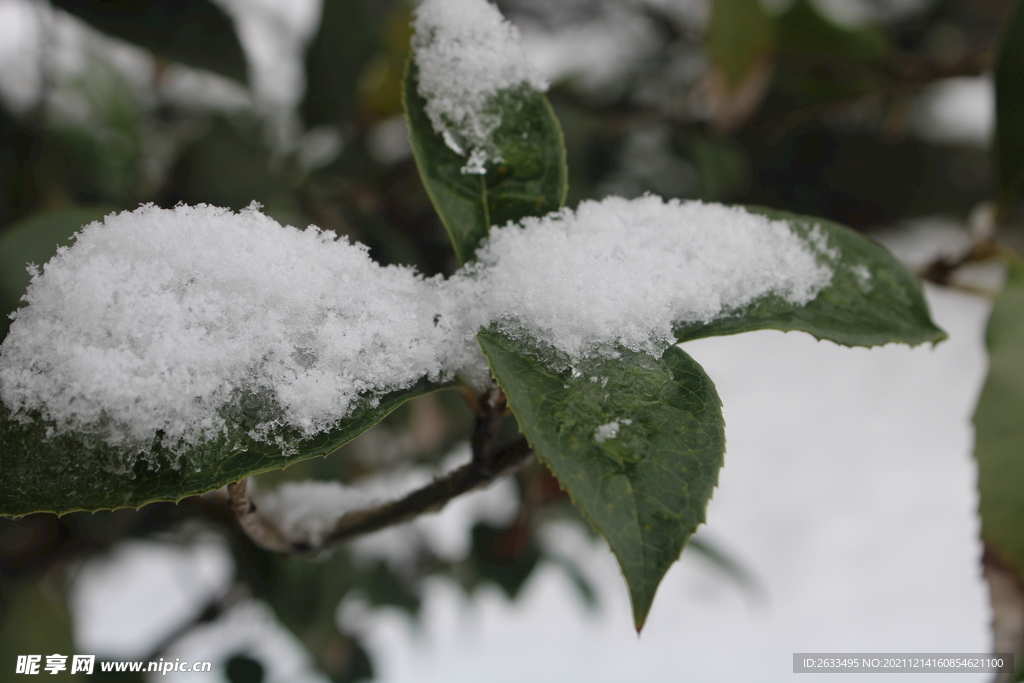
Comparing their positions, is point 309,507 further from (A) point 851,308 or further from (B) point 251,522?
(A) point 851,308

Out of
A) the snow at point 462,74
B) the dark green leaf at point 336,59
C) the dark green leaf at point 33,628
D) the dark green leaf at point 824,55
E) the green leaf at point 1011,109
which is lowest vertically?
the dark green leaf at point 33,628

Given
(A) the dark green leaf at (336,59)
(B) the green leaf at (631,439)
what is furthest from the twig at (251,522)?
(A) the dark green leaf at (336,59)

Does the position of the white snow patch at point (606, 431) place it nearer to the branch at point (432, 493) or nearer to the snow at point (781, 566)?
the branch at point (432, 493)

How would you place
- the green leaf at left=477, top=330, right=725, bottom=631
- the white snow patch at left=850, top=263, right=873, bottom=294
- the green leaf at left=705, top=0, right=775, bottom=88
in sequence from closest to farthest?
the green leaf at left=477, top=330, right=725, bottom=631 < the white snow patch at left=850, top=263, right=873, bottom=294 < the green leaf at left=705, top=0, right=775, bottom=88

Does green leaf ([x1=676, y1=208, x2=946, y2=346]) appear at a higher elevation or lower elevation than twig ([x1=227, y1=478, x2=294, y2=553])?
higher

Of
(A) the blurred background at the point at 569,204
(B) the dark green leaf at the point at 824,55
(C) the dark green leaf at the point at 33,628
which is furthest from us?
(B) the dark green leaf at the point at 824,55

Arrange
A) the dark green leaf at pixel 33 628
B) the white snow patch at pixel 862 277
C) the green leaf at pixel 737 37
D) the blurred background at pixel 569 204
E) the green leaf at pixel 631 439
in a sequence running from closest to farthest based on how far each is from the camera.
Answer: the green leaf at pixel 631 439
the white snow patch at pixel 862 277
the dark green leaf at pixel 33 628
the blurred background at pixel 569 204
the green leaf at pixel 737 37

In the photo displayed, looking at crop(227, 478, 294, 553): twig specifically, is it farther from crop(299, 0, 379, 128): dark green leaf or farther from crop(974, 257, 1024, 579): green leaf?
crop(299, 0, 379, 128): dark green leaf

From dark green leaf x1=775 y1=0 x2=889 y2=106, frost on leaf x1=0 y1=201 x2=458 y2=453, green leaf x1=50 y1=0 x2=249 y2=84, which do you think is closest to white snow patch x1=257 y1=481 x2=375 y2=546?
frost on leaf x1=0 y1=201 x2=458 y2=453

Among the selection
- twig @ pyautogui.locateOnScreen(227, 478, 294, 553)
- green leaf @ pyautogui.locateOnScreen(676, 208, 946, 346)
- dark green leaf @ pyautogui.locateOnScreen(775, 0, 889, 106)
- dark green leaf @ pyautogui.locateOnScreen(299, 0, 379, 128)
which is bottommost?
twig @ pyautogui.locateOnScreen(227, 478, 294, 553)
